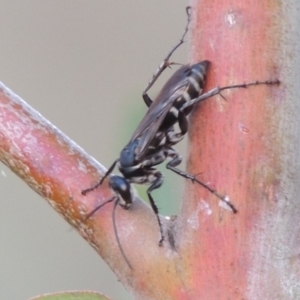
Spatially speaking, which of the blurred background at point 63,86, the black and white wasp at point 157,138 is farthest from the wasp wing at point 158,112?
the blurred background at point 63,86

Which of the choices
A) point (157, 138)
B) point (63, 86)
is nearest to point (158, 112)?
point (157, 138)

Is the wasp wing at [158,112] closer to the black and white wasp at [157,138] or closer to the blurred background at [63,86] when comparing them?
the black and white wasp at [157,138]

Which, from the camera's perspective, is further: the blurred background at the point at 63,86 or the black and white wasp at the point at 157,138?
the blurred background at the point at 63,86

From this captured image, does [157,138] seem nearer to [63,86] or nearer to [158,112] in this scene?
[158,112]

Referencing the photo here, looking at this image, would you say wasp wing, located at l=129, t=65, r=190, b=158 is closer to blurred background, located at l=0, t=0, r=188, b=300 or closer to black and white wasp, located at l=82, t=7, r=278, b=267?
black and white wasp, located at l=82, t=7, r=278, b=267

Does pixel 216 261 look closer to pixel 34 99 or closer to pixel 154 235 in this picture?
pixel 154 235

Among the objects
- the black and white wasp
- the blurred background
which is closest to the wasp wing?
the black and white wasp
